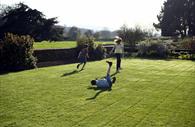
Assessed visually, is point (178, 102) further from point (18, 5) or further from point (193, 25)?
point (193, 25)

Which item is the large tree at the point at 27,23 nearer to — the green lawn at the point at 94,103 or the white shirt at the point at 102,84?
the green lawn at the point at 94,103

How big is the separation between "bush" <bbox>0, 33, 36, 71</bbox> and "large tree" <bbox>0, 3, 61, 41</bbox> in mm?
10644

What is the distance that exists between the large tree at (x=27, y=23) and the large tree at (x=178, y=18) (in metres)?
27.6

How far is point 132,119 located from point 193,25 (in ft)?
165

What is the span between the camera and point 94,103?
30.2 ft

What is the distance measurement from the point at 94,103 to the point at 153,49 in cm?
2148

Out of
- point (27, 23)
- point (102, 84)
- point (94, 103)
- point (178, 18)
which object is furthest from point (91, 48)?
point (178, 18)

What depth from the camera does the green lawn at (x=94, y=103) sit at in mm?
7402

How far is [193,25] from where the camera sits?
54.4 m

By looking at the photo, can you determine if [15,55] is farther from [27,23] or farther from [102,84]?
[27,23]

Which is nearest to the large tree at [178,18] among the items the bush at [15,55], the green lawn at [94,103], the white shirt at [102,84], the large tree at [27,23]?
the large tree at [27,23]

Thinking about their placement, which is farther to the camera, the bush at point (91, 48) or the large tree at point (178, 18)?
the large tree at point (178, 18)

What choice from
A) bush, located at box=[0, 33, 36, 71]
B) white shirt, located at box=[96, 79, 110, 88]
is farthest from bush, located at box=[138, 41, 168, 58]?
white shirt, located at box=[96, 79, 110, 88]

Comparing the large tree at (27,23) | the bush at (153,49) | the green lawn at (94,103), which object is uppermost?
the large tree at (27,23)
